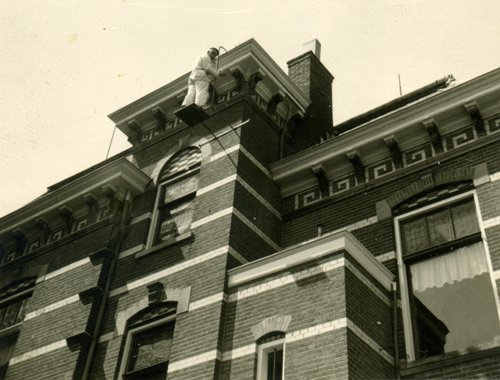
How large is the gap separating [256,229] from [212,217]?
2.89ft

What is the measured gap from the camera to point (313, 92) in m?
18.3

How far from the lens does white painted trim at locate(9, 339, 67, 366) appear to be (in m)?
13.9

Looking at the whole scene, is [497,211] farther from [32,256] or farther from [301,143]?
[32,256]

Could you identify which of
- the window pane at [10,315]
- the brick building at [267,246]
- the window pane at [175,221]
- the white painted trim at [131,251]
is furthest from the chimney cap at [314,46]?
the window pane at [10,315]

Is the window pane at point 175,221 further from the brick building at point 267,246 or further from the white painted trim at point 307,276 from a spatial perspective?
the white painted trim at point 307,276

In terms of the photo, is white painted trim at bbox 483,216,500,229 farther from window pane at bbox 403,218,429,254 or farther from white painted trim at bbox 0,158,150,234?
white painted trim at bbox 0,158,150,234

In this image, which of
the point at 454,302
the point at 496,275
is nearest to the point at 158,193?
the point at 454,302

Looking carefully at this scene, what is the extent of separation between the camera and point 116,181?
50.8 feet

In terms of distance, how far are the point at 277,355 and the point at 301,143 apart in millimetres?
6872

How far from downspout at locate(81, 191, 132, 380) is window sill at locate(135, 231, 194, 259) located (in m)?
0.73

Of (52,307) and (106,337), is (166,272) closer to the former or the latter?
(106,337)

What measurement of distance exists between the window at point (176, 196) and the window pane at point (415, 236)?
420 cm

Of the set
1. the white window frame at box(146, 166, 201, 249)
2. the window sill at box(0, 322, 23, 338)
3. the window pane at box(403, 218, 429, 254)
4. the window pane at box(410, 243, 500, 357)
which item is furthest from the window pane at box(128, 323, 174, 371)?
the window pane at box(403, 218, 429, 254)

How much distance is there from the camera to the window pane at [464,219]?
1175 cm
